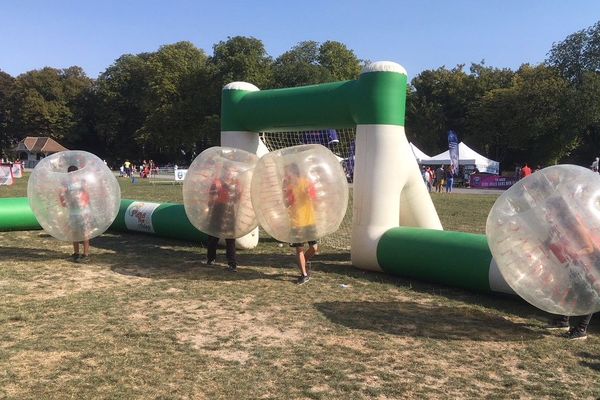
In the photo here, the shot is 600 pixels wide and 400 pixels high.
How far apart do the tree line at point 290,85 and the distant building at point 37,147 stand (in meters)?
1.83

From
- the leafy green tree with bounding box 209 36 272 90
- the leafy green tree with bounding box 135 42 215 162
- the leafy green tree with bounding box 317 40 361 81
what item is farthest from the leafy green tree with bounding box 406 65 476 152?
the leafy green tree with bounding box 135 42 215 162

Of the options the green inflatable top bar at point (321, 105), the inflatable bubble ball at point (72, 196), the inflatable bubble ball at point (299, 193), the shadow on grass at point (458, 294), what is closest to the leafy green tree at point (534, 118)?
the green inflatable top bar at point (321, 105)

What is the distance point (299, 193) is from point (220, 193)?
1.26 metres

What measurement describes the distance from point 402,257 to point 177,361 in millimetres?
3679

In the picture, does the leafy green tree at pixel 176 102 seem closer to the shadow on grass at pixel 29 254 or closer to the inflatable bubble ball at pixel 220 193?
the shadow on grass at pixel 29 254

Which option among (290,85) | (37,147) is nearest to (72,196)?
(290,85)

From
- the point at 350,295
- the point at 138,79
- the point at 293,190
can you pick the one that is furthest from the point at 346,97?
the point at 138,79

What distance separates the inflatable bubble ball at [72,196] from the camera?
24.8 ft

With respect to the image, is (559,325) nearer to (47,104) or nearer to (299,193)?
(299,193)

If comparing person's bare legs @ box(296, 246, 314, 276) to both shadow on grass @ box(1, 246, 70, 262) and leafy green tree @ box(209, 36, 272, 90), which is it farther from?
leafy green tree @ box(209, 36, 272, 90)

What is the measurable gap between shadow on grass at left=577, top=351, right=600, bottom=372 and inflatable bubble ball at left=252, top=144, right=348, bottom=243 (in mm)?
3188

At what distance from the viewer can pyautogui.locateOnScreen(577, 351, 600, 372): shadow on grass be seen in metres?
4.35

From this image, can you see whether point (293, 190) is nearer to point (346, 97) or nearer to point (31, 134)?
point (346, 97)

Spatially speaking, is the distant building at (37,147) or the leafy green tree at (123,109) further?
the leafy green tree at (123,109)
